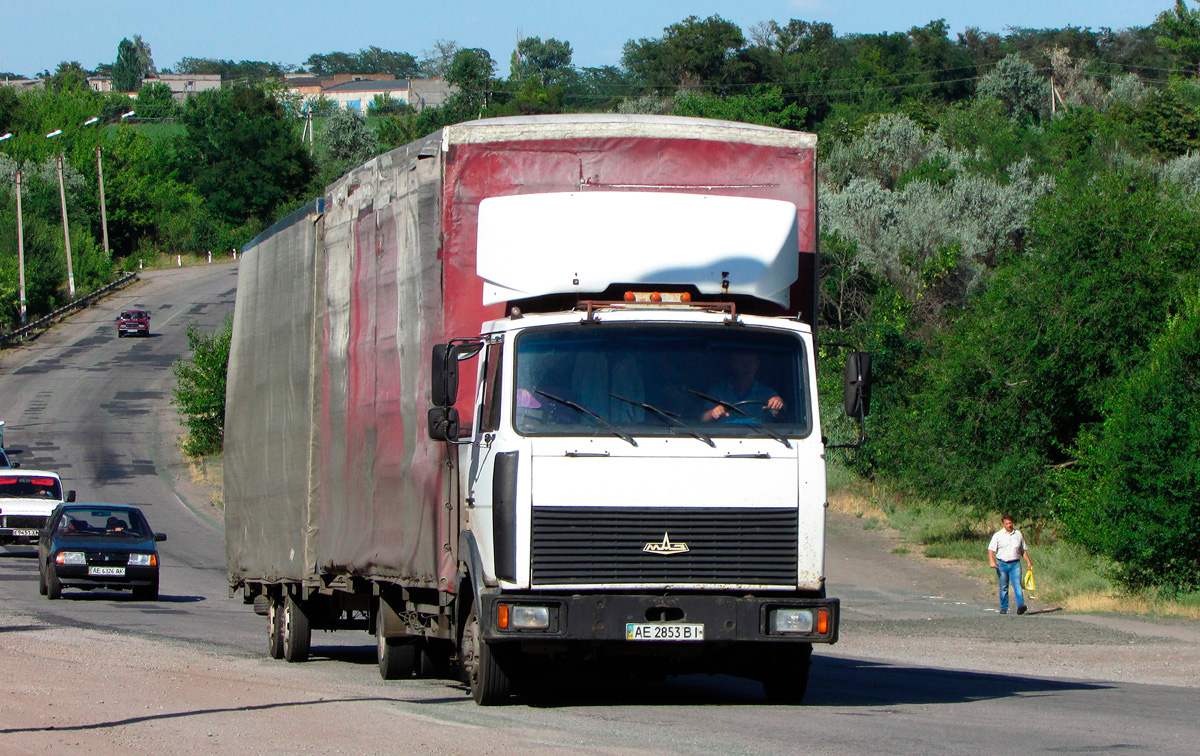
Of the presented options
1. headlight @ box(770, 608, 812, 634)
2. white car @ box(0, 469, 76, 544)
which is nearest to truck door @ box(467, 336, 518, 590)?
headlight @ box(770, 608, 812, 634)

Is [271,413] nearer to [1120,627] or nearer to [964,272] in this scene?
[1120,627]

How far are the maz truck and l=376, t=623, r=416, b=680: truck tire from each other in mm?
754

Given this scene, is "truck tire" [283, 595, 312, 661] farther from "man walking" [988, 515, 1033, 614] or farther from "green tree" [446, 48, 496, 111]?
"green tree" [446, 48, 496, 111]

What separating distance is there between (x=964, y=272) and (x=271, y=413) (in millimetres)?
39378

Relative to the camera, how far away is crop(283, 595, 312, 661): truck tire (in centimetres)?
1416

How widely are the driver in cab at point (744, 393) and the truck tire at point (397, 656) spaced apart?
415cm

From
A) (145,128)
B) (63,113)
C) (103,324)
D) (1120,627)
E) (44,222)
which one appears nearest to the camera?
(1120,627)

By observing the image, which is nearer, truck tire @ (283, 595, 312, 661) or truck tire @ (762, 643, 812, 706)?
truck tire @ (762, 643, 812, 706)


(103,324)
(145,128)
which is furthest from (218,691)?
(145,128)

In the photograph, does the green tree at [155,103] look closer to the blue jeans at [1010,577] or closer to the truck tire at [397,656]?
the blue jeans at [1010,577]

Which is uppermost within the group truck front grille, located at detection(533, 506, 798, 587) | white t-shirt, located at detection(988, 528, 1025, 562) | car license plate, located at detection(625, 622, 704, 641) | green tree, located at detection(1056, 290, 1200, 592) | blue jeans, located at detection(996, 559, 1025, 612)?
truck front grille, located at detection(533, 506, 798, 587)

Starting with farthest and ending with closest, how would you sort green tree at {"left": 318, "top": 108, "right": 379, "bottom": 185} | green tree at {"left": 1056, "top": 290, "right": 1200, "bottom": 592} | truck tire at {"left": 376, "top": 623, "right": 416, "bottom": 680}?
green tree at {"left": 318, "top": 108, "right": 379, "bottom": 185} < green tree at {"left": 1056, "top": 290, "right": 1200, "bottom": 592} < truck tire at {"left": 376, "top": 623, "right": 416, "bottom": 680}

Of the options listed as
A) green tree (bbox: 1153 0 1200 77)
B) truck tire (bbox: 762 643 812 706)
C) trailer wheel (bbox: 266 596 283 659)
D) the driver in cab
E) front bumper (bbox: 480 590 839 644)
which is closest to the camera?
front bumper (bbox: 480 590 839 644)

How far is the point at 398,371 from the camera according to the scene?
36.3ft
